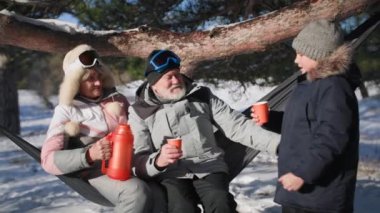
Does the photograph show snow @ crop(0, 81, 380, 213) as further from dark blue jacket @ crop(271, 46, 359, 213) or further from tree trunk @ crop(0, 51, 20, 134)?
tree trunk @ crop(0, 51, 20, 134)

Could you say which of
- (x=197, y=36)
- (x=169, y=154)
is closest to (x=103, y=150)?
(x=169, y=154)

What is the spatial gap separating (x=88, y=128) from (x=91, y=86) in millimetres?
233

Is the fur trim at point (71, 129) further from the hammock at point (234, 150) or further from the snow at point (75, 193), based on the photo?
the snow at point (75, 193)

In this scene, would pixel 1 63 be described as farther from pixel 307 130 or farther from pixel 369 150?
pixel 307 130

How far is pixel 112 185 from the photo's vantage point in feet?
8.89

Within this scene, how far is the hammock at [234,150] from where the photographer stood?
283cm

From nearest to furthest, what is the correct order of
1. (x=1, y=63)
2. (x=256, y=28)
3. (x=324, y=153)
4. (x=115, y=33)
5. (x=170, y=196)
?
(x=324, y=153)
(x=170, y=196)
(x=256, y=28)
(x=115, y=33)
(x=1, y=63)

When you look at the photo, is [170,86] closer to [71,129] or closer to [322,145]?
[71,129]

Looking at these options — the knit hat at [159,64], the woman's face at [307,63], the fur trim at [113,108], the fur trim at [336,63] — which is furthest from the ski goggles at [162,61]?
the fur trim at [336,63]

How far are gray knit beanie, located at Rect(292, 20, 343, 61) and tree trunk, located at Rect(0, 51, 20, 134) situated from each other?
10081 millimetres

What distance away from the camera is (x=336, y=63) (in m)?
2.24

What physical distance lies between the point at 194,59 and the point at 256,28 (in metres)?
0.47

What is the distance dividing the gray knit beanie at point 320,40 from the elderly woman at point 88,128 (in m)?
1.01

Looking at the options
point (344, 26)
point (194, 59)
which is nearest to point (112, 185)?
point (194, 59)
